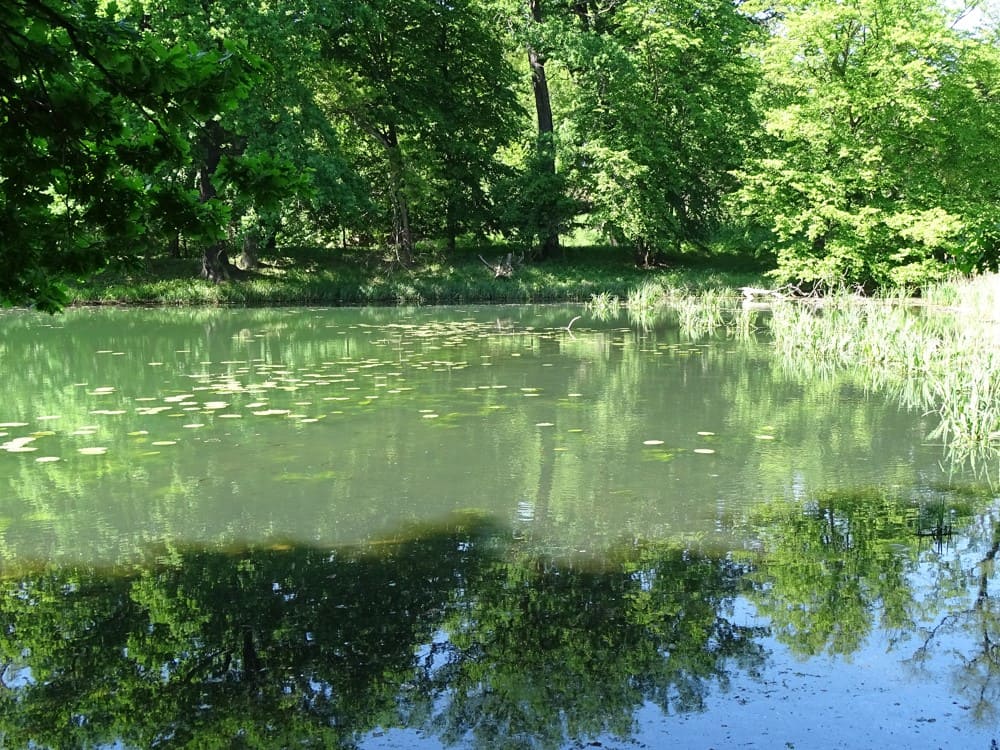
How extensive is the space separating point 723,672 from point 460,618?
1122mm

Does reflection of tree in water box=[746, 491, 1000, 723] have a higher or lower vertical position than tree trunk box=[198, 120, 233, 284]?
lower

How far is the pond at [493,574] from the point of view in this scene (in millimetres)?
3176

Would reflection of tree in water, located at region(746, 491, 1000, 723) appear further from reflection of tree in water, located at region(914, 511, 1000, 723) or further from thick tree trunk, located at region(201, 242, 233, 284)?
thick tree trunk, located at region(201, 242, 233, 284)

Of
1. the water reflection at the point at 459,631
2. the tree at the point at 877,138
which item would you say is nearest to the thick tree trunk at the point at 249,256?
the tree at the point at 877,138

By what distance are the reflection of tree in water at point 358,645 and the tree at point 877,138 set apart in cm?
2068

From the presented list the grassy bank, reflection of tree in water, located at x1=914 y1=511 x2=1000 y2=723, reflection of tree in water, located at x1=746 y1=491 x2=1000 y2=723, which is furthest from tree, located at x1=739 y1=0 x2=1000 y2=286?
reflection of tree in water, located at x1=914 y1=511 x2=1000 y2=723

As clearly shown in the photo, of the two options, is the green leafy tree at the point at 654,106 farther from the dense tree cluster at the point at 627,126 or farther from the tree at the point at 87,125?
the tree at the point at 87,125

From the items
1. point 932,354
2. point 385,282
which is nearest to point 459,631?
point 932,354

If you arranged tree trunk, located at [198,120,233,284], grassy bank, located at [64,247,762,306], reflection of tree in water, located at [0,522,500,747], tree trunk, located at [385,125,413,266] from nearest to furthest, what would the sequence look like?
1. reflection of tree in water, located at [0,522,500,747]
2. tree trunk, located at [198,120,233,284]
3. grassy bank, located at [64,247,762,306]
4. tree trunk, located at [385,125,413,266]

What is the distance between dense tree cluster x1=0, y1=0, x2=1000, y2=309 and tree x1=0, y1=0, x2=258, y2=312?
45.4 ft

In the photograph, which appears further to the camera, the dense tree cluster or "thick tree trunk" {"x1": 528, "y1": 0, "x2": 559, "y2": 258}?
"thick tree trunk" {"x1": 528, "y1": 0, "x2": 559, "y2": 258}

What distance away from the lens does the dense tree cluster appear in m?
23.0

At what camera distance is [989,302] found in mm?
12812

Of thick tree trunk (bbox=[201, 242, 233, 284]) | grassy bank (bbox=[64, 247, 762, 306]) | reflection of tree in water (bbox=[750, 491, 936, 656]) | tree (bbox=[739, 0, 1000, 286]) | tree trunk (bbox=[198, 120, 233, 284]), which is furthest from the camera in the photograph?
thick tree trunk (bbox=[201, 242, 233, 284])
